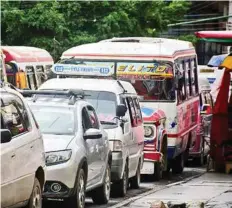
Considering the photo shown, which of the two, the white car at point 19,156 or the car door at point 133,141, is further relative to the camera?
the car door at point 133,141

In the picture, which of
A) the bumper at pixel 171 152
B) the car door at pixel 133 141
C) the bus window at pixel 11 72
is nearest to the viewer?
the car door at pixel 133 141

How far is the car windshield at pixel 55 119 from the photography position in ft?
46.3

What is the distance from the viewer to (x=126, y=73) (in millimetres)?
22031

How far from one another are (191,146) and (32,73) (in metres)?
6.42

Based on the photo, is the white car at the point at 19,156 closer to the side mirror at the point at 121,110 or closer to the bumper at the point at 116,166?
the bumper at the point at 116,166

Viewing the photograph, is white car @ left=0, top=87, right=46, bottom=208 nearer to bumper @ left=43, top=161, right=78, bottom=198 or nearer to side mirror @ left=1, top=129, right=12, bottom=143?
side mirror @ left=1, top=129, right=12, bottom=143

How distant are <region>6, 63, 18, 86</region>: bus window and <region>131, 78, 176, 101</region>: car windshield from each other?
6.32 m

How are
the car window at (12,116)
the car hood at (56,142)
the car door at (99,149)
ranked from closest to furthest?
the car window at (12,116) < the car hood at (56,142) < the car door at (99,149)

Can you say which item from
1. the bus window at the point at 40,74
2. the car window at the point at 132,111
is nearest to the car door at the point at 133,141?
the car window at the point at 132,111

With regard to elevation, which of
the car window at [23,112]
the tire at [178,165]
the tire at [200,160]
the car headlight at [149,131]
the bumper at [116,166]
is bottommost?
the tire at [200,160]

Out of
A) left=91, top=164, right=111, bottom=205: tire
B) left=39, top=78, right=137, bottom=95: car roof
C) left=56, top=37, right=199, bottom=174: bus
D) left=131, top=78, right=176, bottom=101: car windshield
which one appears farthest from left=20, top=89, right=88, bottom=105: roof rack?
left=131, top=78, right=176, bottom=101: car windshield

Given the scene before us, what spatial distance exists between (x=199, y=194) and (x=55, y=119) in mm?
3797

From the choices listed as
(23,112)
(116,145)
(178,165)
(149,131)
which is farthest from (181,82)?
(23,112)

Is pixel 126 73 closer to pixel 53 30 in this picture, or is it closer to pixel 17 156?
pixel 17 156
